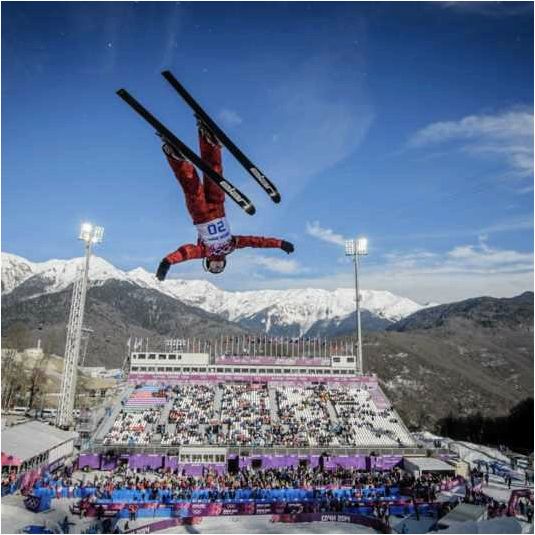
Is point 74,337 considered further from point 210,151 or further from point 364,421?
point 210,151

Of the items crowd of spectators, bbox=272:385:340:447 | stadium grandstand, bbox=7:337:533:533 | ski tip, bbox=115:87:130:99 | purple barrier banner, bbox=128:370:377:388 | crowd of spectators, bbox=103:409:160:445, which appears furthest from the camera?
purple barrier banner, bbox=128:370:377:388

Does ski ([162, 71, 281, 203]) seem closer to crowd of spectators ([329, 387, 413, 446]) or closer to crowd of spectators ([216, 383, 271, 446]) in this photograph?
crowd of spectators ([216, 383, 271, 446])

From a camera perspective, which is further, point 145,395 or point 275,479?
point 145,395

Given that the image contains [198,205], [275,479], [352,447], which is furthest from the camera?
[352,447]

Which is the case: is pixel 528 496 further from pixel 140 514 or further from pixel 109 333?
pixel 109 333

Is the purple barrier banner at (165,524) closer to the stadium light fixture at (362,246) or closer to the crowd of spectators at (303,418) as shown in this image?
the crowd of spectators at (303,418)

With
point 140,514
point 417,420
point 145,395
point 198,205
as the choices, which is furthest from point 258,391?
point 417,420

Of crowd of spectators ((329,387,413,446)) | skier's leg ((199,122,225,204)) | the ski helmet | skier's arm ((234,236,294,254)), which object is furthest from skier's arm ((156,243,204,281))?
crowd of spectators ((329,387,413,446))

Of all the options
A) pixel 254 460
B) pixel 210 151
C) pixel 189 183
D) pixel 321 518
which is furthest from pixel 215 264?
pixel 254 460
